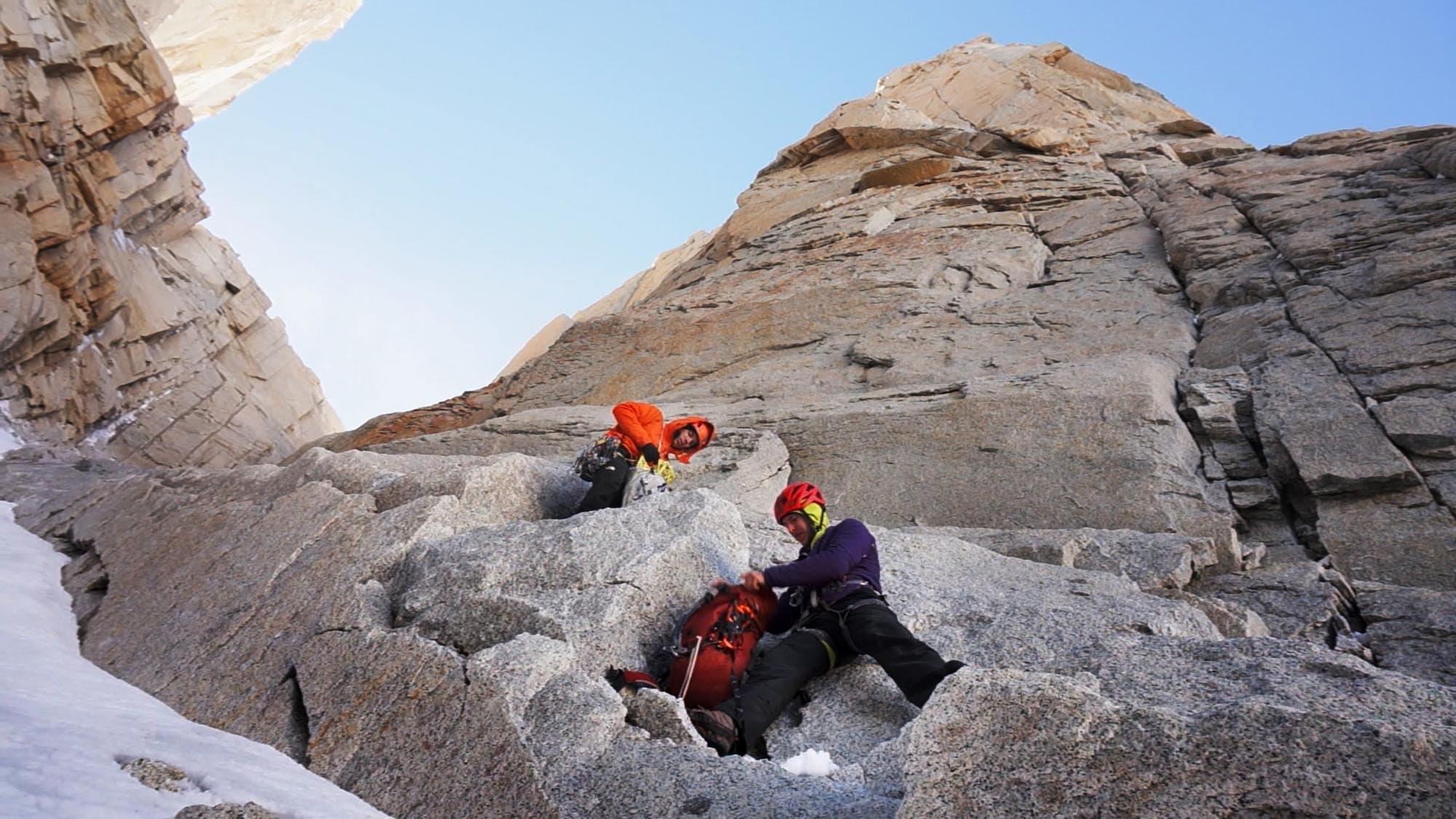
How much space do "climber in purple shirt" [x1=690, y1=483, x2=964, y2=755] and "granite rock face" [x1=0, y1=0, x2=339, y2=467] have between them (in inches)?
887

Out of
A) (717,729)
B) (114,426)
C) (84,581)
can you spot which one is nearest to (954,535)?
(717,729)

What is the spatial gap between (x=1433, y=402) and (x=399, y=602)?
11688 millimetres


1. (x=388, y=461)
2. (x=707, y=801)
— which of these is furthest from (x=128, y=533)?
(x=707, y=801)

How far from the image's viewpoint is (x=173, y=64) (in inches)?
2044

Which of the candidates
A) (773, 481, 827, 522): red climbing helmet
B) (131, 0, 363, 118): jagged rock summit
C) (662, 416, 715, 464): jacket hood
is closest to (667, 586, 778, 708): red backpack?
(773, 481, 827, 522): red climbing helmet

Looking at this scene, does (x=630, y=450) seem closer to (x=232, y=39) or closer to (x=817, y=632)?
(x=817, y=632)

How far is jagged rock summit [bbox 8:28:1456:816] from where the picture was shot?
3.99 meters

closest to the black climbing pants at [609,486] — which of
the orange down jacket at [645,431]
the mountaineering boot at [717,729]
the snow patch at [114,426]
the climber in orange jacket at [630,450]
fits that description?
the climber in orange jacket at [630,450]

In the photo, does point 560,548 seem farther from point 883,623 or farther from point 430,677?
point 883,623

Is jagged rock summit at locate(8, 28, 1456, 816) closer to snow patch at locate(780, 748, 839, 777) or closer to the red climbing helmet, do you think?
snow patch at locate(780, 748, 839, 777)

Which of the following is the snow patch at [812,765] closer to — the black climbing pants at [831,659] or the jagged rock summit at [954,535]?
the jagged rock summit at [954,535]

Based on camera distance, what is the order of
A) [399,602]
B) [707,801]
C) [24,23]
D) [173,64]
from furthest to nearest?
[173,64]
[24,23]
[399,602]
[707,801]

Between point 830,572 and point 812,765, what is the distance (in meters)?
1.47

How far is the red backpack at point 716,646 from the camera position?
230 inches
